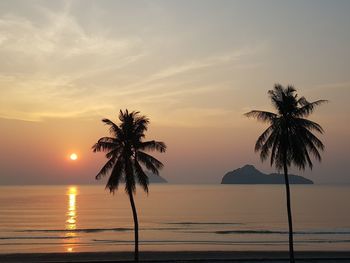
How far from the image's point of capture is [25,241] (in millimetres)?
66938

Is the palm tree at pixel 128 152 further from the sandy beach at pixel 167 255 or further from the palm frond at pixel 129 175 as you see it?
the sandy beach at pixel 167 255

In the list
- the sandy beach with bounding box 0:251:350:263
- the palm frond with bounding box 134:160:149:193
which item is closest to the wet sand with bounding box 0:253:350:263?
the sandy beach with bounding box 0:251:350:263

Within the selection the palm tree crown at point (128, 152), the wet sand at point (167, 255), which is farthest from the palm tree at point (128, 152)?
the wet sand at point (167, 255)

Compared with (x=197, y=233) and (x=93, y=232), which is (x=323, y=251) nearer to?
(x=197, y=233)

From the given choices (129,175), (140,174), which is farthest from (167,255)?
(129,175)

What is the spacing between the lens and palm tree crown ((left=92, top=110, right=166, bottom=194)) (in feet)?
111

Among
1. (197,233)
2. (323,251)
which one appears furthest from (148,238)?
(323,251)

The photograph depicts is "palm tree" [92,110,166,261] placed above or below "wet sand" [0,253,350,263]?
above

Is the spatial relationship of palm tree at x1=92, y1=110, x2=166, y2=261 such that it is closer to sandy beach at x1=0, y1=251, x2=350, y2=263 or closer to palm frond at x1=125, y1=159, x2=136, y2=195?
palm frond at x1=125, y1=159, x2=136, y2=195

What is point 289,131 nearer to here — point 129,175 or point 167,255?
point 129,175

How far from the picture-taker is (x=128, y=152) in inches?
1328

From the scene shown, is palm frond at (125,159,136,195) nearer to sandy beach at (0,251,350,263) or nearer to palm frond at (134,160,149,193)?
palm frond at (134,160,149,193)

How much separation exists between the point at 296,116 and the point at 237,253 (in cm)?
2643

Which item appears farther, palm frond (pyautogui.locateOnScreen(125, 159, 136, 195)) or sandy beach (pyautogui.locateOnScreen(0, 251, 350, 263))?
sandy beach (pyautogui.locateOnScreen(0, 251, 350, 263))
